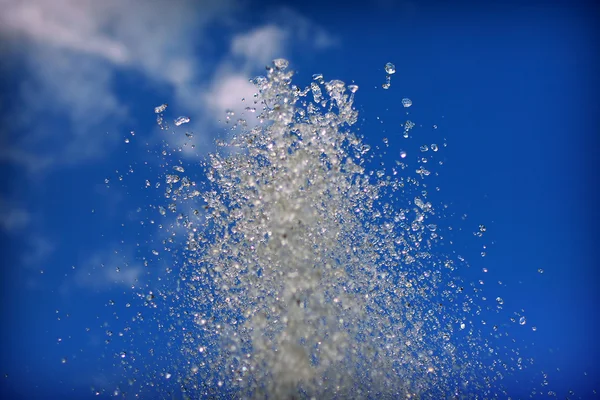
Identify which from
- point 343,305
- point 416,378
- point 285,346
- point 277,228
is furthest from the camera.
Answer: point 416,378

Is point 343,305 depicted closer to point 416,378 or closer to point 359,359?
point 359,359

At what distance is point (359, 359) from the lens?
782cm

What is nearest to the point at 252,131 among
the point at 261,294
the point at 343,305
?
the point at 261,294

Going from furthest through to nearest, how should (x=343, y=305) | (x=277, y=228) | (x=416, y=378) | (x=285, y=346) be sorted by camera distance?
(x=416, y=378)
(x=343, y=305)
(x=277, y=228)
(x=285, y=346)

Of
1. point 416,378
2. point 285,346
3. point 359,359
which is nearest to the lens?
point 285,346

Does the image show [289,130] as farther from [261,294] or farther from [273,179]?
[261,294]

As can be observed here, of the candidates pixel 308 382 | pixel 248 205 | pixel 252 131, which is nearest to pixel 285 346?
pixel 308 382

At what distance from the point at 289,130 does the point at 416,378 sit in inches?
219

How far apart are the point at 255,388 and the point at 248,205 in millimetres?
2966

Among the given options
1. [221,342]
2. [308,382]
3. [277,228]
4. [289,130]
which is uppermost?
[289,130]

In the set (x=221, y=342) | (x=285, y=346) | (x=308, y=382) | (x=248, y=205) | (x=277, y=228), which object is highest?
(x=248, y=205)

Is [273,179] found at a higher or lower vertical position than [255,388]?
higher

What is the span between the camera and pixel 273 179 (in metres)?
7.43

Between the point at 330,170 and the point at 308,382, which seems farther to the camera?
the point at 330,170
